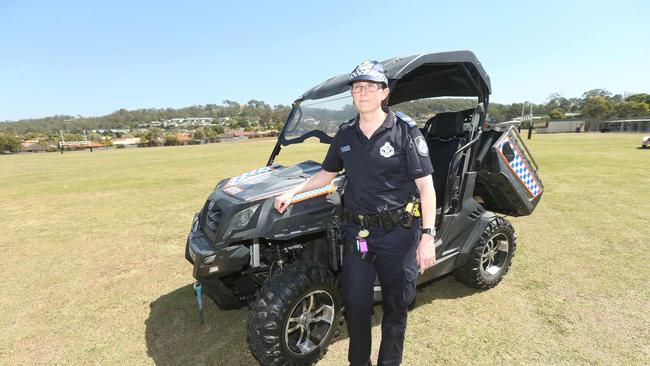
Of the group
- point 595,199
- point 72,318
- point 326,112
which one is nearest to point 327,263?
point 326,112

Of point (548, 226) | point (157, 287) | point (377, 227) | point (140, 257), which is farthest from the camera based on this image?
point (548, 226)

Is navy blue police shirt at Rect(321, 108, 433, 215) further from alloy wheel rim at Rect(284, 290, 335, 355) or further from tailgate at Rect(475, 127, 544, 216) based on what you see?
tailgate at Rect(475, 127, 544, 216)

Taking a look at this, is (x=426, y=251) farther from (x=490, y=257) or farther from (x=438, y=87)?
(x=438, y=87)

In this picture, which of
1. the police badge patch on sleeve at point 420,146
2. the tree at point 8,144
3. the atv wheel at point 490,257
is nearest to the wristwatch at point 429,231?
the police badge patch on sleeve at point 420,146

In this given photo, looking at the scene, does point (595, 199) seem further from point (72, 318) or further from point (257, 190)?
point (72, 318)

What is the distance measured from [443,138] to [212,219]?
3.05 meters

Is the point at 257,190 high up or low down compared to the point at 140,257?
up

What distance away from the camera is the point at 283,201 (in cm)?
261

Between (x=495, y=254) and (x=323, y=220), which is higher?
(x=323, y=220)

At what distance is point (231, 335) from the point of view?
3.26 meters

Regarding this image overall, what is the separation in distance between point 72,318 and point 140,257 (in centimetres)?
166

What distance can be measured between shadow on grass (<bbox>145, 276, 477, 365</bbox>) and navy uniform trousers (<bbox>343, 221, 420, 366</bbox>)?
2.68ft

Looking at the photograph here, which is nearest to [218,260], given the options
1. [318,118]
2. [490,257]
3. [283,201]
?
[283,201]

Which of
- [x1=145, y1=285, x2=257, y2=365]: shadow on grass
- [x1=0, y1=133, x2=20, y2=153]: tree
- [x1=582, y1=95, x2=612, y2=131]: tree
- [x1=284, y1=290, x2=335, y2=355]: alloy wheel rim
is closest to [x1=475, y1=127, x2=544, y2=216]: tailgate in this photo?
[x1=284, y1=290, x2=335, y2=355]: alloy wheel rim
